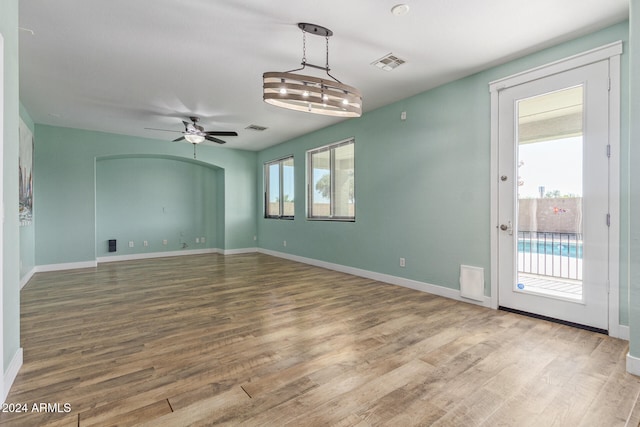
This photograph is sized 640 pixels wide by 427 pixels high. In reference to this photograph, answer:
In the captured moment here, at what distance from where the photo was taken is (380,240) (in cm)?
517

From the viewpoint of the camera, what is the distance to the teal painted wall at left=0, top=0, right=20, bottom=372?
2.00m

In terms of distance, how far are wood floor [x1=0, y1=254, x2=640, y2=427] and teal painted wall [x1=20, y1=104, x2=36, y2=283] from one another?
1.27m

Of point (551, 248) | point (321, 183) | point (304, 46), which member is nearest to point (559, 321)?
point (551, 248)

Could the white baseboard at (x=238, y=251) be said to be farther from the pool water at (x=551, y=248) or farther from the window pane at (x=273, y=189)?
the pool water at (x=551, y=248)

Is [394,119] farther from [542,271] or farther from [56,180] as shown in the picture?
[56,180]

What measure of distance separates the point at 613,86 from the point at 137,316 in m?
5.31

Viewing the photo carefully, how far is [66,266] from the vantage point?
6281 mm

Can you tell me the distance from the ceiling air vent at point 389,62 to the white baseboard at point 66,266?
22.5ft

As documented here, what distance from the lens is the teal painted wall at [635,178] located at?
2188 mm

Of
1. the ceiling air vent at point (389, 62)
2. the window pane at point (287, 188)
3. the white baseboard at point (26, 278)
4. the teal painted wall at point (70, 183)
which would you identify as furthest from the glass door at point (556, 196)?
the teal painted wall at point (70, 183)

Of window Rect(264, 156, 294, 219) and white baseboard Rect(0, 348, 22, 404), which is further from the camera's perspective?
window Rect(264, 156, 294, 219)

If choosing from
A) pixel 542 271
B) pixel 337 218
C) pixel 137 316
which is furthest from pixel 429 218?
pixel 137 316

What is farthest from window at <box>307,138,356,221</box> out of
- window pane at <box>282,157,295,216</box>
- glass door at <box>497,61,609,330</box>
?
glass door at <box>497,61,609,330</box>

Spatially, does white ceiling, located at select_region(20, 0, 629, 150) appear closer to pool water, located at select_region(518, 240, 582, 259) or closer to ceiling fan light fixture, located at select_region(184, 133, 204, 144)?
ceiling fan light fixture, located at select_region(184, 133, 204, 144)
